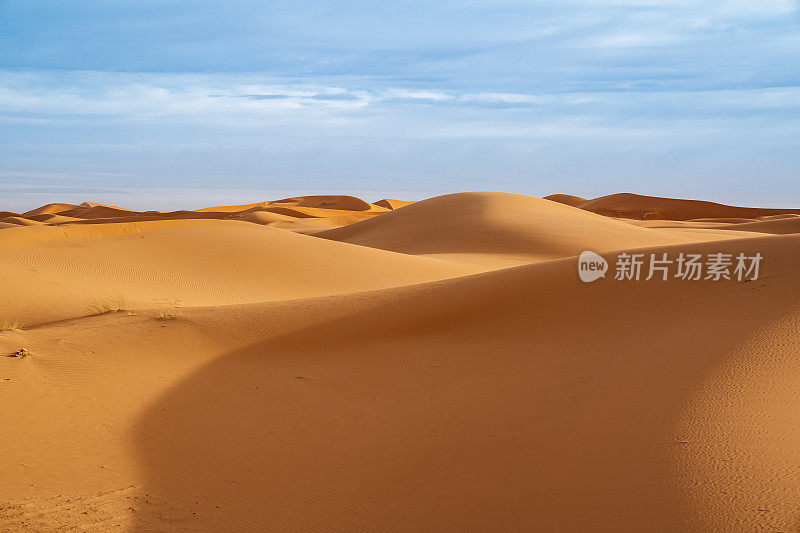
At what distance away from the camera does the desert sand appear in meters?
3.60

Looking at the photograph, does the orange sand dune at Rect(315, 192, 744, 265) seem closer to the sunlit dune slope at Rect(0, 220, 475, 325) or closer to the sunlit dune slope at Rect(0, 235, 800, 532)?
the sunlit dune slope at Rect(0, 220, 475, 325)

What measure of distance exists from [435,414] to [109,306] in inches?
253

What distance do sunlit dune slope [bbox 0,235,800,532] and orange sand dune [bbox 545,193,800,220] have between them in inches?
2329

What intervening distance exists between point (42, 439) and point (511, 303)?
5.27 m

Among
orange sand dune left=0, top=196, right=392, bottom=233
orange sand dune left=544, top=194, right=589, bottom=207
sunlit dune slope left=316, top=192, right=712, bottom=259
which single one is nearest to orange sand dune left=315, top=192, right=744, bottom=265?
sunlit dune slope left=316, top=192, right=712, bottom=259

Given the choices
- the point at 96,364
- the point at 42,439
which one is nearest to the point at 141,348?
the point at 96,364

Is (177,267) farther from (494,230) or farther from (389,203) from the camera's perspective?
(389,203)

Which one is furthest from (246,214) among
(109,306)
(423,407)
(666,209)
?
(423,407)

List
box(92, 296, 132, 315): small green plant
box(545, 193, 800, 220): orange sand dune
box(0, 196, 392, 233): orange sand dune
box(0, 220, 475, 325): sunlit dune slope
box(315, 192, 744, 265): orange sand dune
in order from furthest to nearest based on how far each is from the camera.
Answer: box(545, 193, 800, 220): orange sand dune < box(0, 196, 392, 233): orange sand dune < box(315, 192, 744, 265): orange sand dune < box(0, 220, 475, 325): sunlit dune slope < box(92, 296, 132, 315): small green plant

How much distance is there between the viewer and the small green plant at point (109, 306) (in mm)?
9117

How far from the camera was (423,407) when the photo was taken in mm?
5340

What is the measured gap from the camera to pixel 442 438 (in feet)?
15.3

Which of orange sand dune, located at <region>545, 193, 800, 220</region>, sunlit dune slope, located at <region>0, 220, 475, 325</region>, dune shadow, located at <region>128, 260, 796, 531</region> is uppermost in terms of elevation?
orange sand dune, located at <region>545, 193, 800, 220</region>

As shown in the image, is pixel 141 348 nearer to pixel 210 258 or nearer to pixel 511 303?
pixel 511 303
